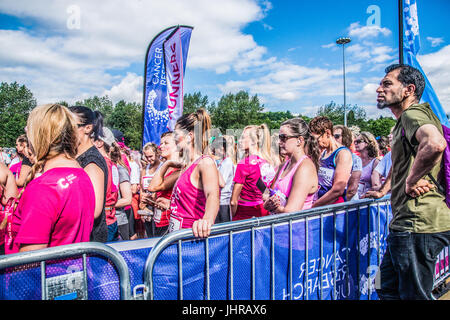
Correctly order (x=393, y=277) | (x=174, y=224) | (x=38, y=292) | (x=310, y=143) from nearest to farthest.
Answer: (x=38, y=292), (x=393, y=277), (x=174, y=224), (x=310, y=143)

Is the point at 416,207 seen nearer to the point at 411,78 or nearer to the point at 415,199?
the point at 415,199

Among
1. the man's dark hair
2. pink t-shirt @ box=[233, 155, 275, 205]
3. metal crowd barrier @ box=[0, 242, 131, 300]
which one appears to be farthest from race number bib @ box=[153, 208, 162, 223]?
the man's dark hair

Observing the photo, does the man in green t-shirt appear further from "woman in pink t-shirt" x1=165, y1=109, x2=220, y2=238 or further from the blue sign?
the blue sign

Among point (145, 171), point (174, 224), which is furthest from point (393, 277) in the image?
point (145, 171)

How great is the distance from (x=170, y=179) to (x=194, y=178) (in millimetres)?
673

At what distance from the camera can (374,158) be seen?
4.97 metres

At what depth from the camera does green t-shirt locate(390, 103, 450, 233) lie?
2.14 m

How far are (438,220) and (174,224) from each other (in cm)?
196

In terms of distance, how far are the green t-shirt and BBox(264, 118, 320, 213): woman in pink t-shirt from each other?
651 millimetres

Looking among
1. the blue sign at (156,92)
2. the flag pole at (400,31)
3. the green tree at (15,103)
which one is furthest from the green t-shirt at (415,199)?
the green tree at (15,103)

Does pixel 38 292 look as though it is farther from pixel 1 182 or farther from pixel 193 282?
pixel 1 182

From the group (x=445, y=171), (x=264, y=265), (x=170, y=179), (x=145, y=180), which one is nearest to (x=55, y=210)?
(x=264, y=265)

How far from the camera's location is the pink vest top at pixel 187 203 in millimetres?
2465
